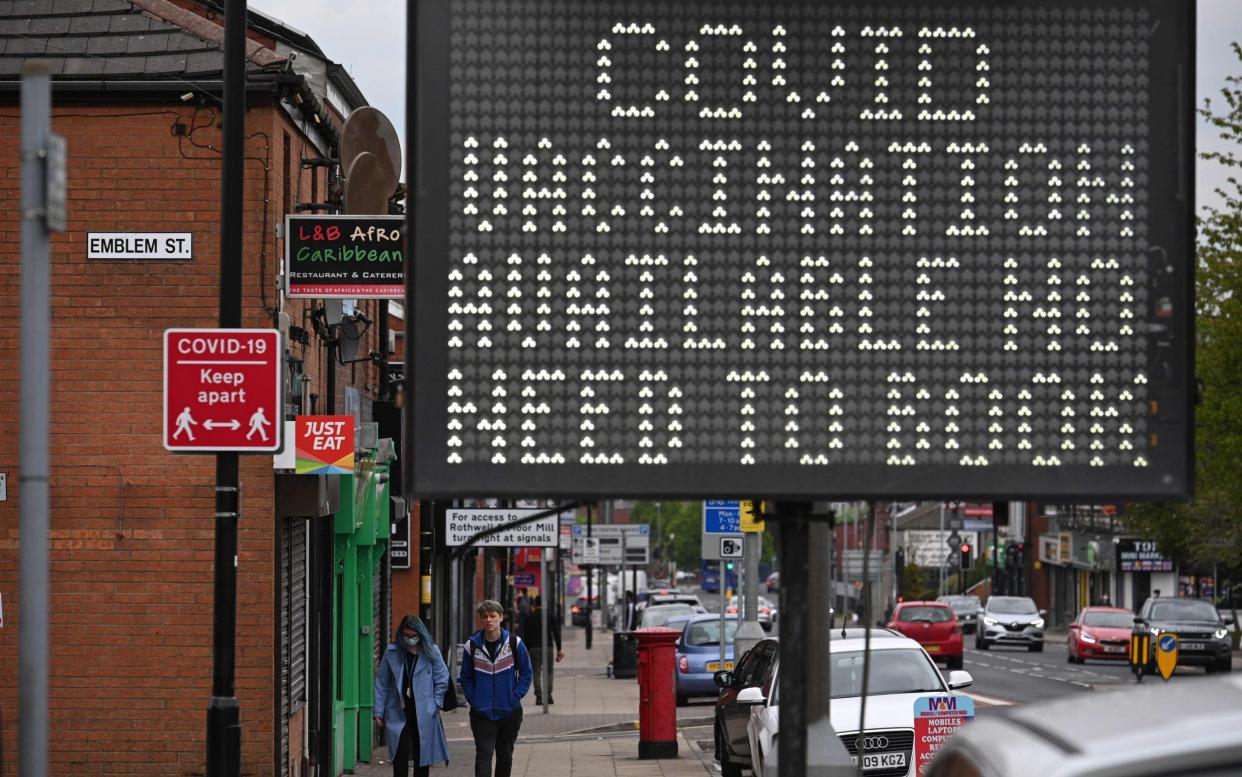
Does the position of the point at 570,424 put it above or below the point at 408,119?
below

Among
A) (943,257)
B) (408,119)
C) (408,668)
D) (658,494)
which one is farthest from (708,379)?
(408,668)

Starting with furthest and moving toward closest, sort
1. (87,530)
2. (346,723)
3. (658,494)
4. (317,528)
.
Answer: (346,723), (317,528), (87,530), (658,494)

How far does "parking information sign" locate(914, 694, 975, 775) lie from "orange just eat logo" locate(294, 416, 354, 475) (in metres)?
4.87

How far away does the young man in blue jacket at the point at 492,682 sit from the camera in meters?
14.7

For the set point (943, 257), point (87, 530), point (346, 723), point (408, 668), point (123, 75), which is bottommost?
point (346, 723)

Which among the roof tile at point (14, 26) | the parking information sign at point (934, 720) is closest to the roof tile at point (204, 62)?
the roof tile at point (14, 26)

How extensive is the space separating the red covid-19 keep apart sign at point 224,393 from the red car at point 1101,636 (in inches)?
1317

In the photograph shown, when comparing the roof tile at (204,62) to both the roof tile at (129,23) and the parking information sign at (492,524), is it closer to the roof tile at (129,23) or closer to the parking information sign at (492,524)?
the roof tile at (129,23)

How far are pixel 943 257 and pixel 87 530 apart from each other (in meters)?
10.4

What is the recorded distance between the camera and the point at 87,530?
1448 cm

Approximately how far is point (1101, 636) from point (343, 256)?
31.2 metres

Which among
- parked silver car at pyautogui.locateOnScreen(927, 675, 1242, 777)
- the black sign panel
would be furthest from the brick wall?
the black sign panel

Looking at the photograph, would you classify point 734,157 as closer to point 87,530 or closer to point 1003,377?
point 1003,377

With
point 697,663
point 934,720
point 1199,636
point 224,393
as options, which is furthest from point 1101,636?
point 224,393
